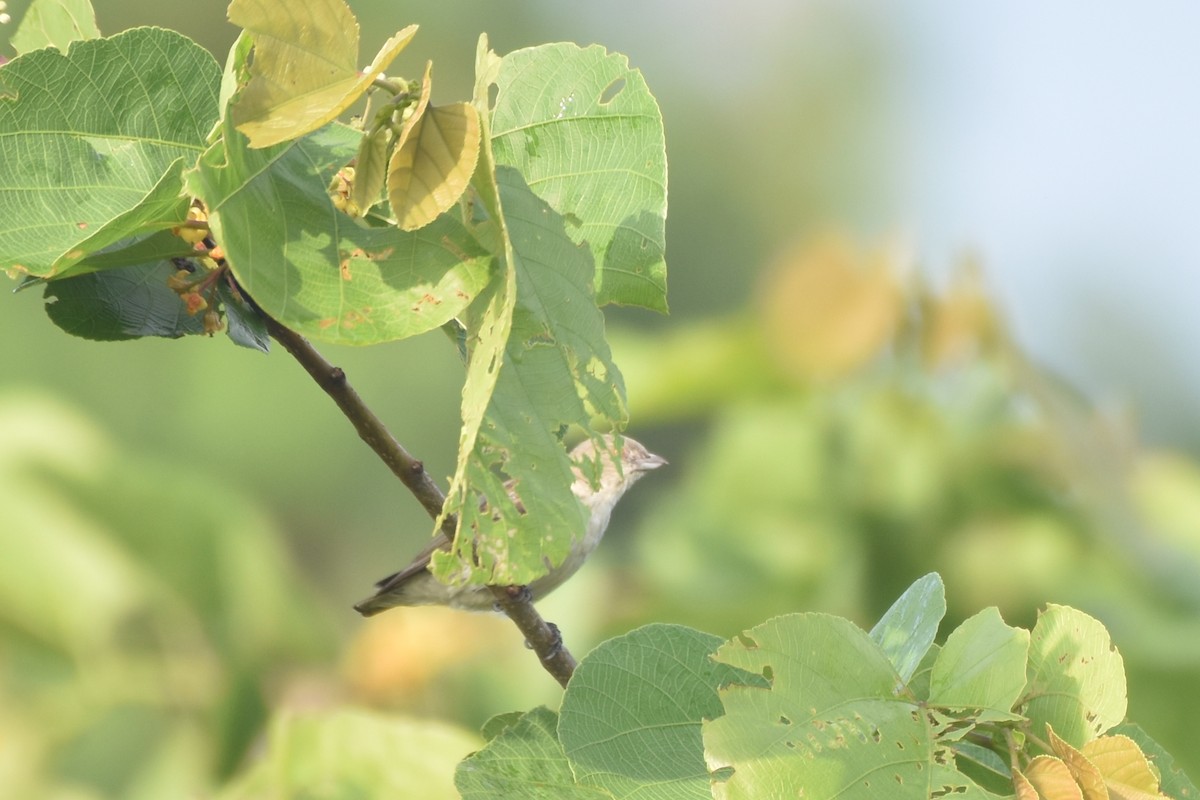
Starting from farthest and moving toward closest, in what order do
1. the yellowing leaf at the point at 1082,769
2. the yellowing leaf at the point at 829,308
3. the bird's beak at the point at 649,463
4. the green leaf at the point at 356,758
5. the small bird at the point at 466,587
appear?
1. the bird's beak at the point at 649,463
2. the small bird at the point at 466,587
3. the yellowing leaf at the point at 829,308
4. the green leaf at the point at 356,758
5. the yellowing leaf at the point at 1082,769

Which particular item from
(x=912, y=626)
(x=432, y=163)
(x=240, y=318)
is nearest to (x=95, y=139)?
(x=240, y=318)

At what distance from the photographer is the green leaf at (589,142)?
108 cm

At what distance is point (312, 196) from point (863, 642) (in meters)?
0.58

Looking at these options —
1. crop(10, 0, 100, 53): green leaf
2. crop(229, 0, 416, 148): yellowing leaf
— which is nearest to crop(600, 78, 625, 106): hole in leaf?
crop(229, 0, 416, 148): yellowing leaf

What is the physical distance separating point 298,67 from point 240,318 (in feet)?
1.03

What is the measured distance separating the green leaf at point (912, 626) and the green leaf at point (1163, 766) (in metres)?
0.21

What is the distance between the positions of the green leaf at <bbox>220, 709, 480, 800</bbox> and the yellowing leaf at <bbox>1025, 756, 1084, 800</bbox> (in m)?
0.86

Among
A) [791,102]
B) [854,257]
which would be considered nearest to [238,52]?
[854,257]

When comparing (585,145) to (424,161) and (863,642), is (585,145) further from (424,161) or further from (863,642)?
(863,642)

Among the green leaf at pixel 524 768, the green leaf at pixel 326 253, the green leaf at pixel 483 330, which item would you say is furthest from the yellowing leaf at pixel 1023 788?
the green leaf at pixel 326 253

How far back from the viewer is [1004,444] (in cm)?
274

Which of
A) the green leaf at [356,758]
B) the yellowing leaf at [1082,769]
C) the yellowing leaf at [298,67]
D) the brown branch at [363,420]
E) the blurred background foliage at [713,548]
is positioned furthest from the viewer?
the blurred background foliage at [713,548]

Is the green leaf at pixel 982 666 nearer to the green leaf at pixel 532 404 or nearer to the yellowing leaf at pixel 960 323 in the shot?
the green leaf at pixel 532 404

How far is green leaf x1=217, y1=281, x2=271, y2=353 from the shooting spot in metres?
1.15
